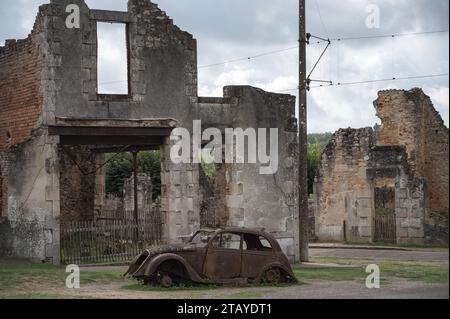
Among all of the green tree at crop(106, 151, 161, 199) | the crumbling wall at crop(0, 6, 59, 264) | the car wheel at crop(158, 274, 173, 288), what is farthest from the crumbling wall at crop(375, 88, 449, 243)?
the car wheel at crop(158, 274, 173, 288)

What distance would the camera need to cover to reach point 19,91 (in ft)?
71.7

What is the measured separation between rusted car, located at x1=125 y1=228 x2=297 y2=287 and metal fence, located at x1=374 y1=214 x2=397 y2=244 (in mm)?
16688

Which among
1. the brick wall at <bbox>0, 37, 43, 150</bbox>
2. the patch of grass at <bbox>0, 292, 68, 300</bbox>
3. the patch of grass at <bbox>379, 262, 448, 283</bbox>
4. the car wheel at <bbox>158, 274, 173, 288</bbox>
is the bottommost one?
the patch of grass at <bbox>379, 262, 448, 283</bbox>

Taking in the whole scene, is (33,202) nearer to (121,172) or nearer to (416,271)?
(416,271)

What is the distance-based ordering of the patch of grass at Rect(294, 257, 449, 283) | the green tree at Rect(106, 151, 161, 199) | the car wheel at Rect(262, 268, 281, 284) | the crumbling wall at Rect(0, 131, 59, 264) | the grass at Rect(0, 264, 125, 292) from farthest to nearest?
the green tree at Rect(106, 151, 161, 199)
the crumbling wall at Rect(0, 131, 59, 264)
the patch of grass at Rect(294, 257, 449, 283)
the car wheel at Rect(262, 268, 281, 284)
the grass at Rect(0, 264, 125, 292)

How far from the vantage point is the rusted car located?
52.8 feet

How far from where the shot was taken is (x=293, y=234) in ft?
78.7

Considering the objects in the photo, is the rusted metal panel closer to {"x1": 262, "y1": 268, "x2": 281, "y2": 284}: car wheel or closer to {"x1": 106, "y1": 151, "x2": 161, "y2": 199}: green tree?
{"x1": 262, "y1": 268, "x2": 281, "y2": 284}: car wheel

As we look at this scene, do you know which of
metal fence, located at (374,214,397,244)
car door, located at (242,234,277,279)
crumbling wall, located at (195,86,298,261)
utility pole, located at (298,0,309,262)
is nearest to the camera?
car door, located at (242,234,277,279)

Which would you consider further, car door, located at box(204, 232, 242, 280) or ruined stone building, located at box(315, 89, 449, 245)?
ruined stone building, located at box(315, 89, 449, 245)

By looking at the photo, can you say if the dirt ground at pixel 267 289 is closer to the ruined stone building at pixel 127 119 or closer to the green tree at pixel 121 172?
the ruined stone building at pixel 127 119

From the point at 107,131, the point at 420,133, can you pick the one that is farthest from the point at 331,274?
the point at 420,133

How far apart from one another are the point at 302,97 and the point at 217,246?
8928 mm

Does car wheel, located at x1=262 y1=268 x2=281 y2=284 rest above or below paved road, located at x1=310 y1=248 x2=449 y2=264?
above
